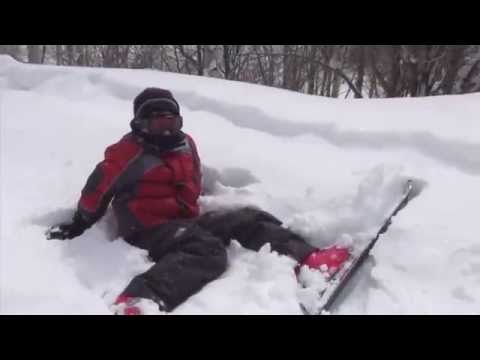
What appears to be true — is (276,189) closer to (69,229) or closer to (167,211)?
(167,211)

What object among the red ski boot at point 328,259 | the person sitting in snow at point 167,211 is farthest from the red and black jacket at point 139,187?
the red ski boot at point 328,259

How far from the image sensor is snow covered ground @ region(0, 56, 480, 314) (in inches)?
84.0

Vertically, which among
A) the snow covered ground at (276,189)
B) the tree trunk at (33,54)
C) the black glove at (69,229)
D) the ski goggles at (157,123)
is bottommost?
the tree trunk at (33,54)

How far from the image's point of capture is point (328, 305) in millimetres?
2211

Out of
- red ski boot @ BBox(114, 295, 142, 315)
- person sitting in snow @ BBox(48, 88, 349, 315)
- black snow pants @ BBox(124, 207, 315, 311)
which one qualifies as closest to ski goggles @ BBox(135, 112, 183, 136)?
person sitting in snow @ BBox(48, 88, 349, 315)

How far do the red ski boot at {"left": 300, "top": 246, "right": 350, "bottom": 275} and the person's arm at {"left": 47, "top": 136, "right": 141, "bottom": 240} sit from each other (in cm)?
110

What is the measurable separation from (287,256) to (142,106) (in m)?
1.18

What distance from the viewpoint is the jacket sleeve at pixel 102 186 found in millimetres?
2717

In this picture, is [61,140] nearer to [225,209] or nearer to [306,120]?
[225,209]

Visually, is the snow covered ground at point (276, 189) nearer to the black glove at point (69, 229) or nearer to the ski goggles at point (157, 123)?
the black glove at point (69, 229)

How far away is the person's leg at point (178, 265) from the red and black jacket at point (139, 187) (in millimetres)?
164

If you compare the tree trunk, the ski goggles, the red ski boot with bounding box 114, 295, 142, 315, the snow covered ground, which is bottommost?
the tree trunk

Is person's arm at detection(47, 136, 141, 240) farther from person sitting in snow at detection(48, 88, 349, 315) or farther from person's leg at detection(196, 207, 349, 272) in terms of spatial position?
person's leg at detection(196, 207, 349, 272)

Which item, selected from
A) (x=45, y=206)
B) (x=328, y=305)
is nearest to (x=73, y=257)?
(x=45, y=206)
